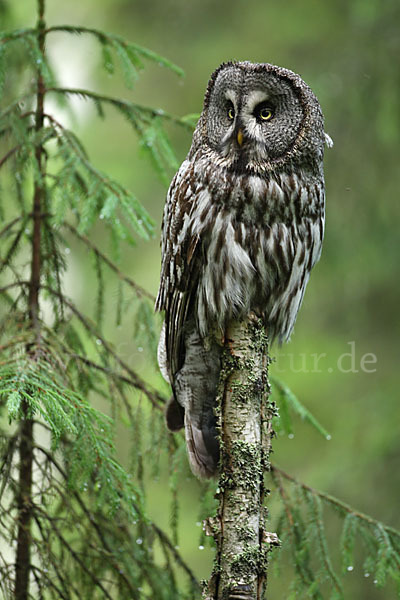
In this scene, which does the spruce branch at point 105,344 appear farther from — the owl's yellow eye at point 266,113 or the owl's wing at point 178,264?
the owl's yellow eye at point 266,113

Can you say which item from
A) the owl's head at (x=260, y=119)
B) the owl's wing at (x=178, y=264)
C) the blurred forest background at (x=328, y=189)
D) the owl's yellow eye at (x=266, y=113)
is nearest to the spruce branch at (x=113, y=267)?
the owl's wing at (x=178, y=264)

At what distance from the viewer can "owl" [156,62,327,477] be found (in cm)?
280

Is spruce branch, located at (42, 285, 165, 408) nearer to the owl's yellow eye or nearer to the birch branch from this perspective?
the birch branch

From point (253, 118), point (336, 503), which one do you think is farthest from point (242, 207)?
point (336, 503)

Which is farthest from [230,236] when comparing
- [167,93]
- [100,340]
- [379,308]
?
[167,93]

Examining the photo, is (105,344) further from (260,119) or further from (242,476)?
(260,119)

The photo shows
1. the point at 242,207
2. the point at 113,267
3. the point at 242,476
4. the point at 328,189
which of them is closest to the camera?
the point at 242,476

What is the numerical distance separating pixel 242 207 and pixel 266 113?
0.39 m

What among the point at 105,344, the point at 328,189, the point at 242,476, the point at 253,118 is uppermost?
the point at 328,189

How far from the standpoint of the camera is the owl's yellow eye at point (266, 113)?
2.87 m

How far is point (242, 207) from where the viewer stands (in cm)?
280

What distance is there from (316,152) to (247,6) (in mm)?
5407

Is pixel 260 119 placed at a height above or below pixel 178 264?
above

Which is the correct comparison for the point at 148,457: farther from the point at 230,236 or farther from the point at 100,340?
the point at 230,236
